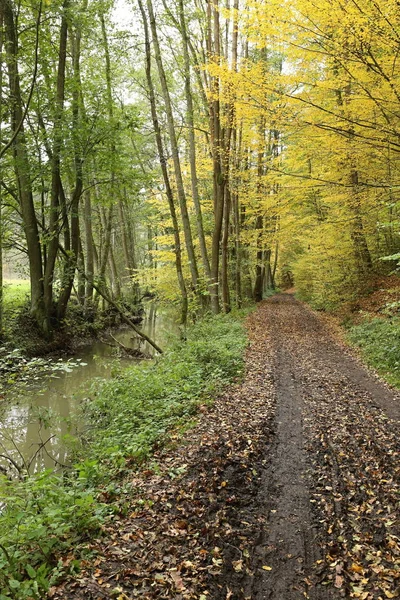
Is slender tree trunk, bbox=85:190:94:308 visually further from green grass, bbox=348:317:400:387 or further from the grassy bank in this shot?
green grass, bbox=348:317:400:387

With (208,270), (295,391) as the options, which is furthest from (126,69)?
(295,391)

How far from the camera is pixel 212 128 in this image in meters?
13.3

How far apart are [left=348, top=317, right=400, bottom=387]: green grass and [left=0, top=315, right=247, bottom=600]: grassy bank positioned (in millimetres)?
3354

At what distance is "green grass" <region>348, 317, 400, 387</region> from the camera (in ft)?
27.0

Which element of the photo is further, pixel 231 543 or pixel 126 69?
pixel 126 69

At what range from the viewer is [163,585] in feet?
9.71

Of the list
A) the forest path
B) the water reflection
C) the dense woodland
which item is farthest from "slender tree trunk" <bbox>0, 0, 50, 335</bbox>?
the forest path

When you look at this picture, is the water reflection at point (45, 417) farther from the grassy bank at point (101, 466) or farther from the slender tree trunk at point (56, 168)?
the slender tree trunk at point (56, 168)

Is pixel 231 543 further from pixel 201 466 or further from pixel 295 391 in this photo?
pixel 295 391

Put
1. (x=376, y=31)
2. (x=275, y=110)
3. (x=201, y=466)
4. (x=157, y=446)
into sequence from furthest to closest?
(x=275, y=110)
(x=376, y=31)
(x=157, y=446)
(x=201, y=466)

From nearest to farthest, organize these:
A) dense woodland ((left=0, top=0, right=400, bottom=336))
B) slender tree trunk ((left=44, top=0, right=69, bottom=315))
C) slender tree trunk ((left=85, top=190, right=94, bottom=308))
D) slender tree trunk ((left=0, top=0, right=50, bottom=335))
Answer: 1. dense woodland ((left=0, top=0, right=400, bottom=336))
2. slender tree trunk ((left=0, top=0, right=50, bottom=335))
3. slender tree trunk ((left=44, top=0, right=69, bottom=315))
4. slender tree trunk ((left=85, top=190, right=94, bottom=308))

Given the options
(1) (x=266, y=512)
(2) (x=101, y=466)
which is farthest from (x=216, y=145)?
(1) (x=266, y=512)

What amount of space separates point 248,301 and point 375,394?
15.8 m

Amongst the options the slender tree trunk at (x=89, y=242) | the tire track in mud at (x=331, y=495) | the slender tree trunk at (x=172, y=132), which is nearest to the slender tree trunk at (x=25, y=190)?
the slender tree trunk at (x=89, y=242)
